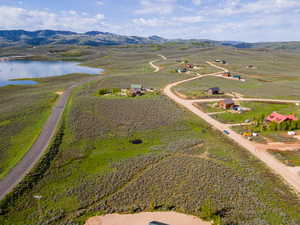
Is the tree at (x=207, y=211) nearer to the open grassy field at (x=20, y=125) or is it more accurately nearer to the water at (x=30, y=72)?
the open grassy field at (x=20, y=125)

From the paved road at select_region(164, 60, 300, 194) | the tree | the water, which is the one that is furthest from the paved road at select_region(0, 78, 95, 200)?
the water

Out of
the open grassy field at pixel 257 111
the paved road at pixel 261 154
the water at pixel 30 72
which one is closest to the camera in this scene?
the paved road at pixel 261 154

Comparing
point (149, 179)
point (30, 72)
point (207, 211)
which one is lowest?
point (207, 211)

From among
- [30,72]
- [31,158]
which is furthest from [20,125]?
[30,72]

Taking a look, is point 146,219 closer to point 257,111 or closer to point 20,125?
point 20,125

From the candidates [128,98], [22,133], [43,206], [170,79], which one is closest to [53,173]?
[43,206]

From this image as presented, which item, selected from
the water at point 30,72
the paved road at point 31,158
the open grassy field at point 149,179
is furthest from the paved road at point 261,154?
the water at point 30,72
